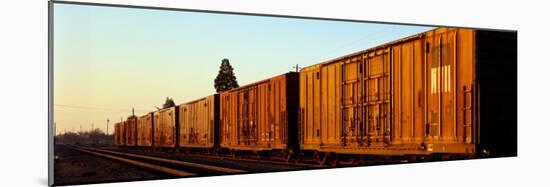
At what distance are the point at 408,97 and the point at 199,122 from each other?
5590 mm

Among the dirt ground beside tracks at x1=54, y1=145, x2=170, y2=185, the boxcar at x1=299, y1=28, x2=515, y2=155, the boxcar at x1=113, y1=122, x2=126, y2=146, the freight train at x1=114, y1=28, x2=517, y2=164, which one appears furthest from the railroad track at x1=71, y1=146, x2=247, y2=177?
the boxcar at x1=299, y1=28, x2=515, y2=155

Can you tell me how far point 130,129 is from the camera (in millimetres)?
13469

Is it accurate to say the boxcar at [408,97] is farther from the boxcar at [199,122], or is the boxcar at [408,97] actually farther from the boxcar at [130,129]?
the boxcar at [130,129]

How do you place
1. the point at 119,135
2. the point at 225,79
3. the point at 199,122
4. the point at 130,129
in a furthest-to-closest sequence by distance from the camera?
1. the point at 199,122
2. the point at 225,79
3. the point at 130,129
4. the point at 119,135

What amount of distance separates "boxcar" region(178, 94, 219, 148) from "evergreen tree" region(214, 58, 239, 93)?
2.07 ft

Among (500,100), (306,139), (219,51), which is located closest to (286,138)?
(306,139)

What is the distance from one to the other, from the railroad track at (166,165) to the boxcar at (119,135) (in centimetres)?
28

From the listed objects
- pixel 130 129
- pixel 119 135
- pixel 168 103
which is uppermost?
pixel 168 103

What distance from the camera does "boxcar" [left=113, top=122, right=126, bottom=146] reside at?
43.2 feet

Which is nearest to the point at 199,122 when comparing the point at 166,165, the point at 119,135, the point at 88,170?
the point at 166,165

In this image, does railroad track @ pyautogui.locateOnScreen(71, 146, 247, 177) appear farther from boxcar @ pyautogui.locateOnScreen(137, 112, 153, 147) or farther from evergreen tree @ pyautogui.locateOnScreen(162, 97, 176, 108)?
evergreen tree @ pyautogui.locateOnScreen(162, 97, 176, 108)

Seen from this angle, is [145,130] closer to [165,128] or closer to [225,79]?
[225,79]

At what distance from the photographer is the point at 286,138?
1725 centimetres

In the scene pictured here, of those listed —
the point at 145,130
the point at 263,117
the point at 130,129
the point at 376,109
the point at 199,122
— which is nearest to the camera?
the point at 130,129
